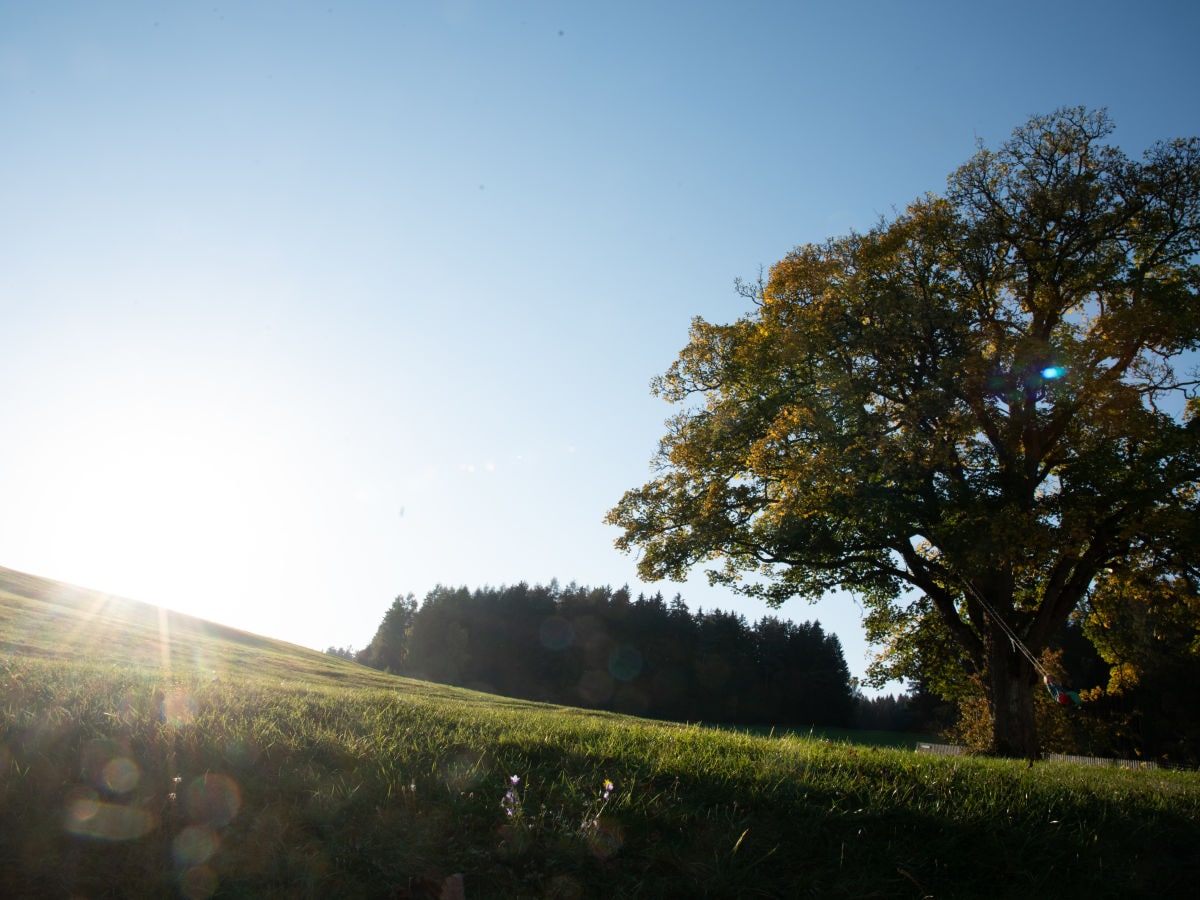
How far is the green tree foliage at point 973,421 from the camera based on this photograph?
1478 centimetres

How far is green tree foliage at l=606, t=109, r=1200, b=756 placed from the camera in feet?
48.5

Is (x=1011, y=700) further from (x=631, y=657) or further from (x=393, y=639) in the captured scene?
(x=393, y=639)

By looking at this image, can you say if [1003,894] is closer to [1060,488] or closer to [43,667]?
[43,667]

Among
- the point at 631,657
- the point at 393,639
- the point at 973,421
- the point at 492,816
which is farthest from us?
the point at 393,639

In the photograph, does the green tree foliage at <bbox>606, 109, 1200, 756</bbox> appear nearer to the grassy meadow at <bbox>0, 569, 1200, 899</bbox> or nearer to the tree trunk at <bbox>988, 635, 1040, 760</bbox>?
the tree trunk at <bbox>988, 635, 1040, 760</bbox>

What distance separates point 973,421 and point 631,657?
69542 mm

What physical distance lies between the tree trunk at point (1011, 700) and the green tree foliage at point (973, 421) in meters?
0.05

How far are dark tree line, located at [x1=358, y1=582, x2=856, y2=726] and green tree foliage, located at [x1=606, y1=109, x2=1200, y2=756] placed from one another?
60.3 m

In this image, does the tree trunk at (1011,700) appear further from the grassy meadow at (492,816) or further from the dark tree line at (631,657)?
the dark tree line at (631,657)

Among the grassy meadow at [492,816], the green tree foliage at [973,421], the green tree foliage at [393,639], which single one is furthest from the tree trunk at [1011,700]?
the green tree foliage at [393,639]

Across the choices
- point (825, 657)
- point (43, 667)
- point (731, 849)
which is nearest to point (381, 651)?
point (825, 657)

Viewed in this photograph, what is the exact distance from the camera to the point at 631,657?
80062 millimetres

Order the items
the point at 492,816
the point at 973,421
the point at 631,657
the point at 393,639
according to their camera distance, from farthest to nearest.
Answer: the point at 393,639 < the point at 631,657 < the point at 973,421 < the point at 492,816

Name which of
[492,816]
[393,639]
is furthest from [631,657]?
[492,816]
